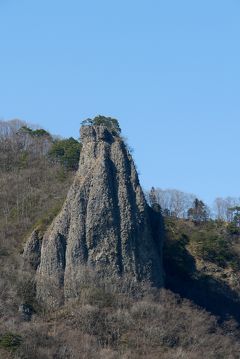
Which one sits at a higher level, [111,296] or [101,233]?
[101,233]

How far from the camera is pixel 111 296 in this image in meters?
66.6

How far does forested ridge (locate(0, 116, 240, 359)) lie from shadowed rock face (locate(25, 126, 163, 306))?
2.78ft

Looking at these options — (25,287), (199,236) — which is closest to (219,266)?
(199,236)

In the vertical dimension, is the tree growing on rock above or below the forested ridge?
above

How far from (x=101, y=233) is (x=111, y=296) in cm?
390

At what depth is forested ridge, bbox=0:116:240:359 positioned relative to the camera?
62781 mm

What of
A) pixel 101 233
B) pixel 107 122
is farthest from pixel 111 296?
pixel 107 122

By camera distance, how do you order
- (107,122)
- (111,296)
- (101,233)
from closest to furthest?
(111,296)
(101,233)
(107,122)

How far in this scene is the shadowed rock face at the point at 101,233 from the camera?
68188mm

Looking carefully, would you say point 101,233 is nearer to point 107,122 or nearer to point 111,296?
point 111,296

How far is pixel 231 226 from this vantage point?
8831cm

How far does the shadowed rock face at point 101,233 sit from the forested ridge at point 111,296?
0.85m

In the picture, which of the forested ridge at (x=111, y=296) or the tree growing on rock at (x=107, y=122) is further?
the tree growing on rock at (x=107, y=122)

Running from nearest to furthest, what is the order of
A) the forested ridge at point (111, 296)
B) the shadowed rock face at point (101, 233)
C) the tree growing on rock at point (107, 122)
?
the forested ridge at point (111, 296) → the shadowed rock face at point (101, 233) → the tree growing on rock at point (107, 122)
